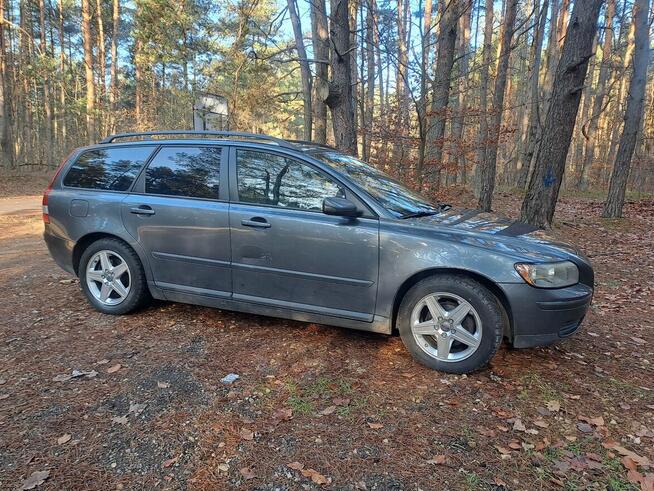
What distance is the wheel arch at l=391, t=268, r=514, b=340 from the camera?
3072 millimetres

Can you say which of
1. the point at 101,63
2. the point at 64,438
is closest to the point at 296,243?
the point at 64,438

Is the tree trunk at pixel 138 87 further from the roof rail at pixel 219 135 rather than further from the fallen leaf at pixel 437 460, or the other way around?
the fallen leaf at pixel 437 460

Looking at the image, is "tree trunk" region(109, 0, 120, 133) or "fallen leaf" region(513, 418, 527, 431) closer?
"fallen leaf" region(513, 418, 527, 431)

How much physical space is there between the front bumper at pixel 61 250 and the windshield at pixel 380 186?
2807 millimetres

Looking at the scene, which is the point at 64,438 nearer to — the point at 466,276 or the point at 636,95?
the point at 466,276

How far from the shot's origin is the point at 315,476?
219 centimetres

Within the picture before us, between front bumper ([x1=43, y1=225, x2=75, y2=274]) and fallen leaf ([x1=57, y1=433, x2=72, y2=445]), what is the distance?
7.87 ft

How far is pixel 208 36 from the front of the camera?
62.7 ft

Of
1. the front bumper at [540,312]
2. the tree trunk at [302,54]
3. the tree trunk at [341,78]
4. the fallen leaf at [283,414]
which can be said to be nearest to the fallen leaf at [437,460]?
the fallen leaf at [283,414]

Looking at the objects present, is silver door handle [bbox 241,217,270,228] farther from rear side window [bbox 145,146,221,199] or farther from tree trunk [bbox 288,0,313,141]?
tree trunk [bbox 288,0,313,141]

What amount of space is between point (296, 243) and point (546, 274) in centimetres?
194

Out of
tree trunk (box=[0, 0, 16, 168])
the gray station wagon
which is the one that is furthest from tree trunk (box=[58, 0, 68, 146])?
the gray station wagon

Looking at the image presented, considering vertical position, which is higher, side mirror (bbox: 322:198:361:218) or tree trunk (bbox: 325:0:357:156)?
tree trunk (bbox: 325:0:357:156)

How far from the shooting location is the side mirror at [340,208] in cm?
326
